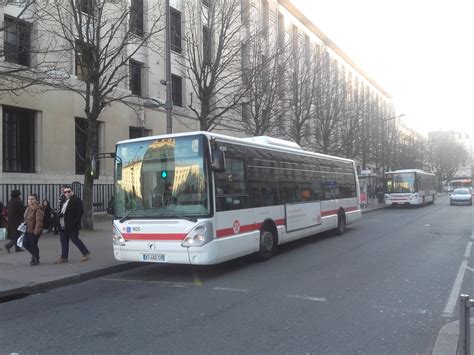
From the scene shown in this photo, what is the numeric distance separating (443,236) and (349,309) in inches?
421

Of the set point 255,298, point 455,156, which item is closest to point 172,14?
point 255,298

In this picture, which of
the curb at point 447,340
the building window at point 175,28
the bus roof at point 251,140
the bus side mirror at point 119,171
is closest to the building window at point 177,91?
the building window at point 175,28

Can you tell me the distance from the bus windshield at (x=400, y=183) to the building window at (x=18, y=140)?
88.3 ft

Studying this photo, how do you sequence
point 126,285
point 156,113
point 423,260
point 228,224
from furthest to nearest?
point 156,113 → point 423,260 → point 228,224 → point 126,285

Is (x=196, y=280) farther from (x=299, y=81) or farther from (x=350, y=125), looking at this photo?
(x=350, y=125)

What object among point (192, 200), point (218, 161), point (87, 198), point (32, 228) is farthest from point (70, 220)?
point (87, 198)

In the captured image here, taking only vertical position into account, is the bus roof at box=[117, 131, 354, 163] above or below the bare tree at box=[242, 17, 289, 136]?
below

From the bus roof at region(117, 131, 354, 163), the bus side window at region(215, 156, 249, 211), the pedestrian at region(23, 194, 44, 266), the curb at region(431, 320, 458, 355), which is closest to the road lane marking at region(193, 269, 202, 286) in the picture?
the bus side window at region(215, 156, 249, 211)

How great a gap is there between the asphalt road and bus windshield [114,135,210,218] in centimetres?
141

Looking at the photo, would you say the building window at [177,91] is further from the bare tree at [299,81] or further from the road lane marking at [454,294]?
the road lane marking at [454,294]

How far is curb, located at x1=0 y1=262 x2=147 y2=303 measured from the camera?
765 cm

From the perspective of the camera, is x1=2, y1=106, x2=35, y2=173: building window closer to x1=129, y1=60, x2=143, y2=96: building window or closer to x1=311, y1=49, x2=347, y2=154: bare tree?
x1=129, y1=60, x2=143, y2=96: building window

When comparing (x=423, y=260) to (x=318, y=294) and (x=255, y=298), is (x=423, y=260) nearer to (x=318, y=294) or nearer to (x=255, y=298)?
(x=318, y=294)

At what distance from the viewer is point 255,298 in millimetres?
7172
